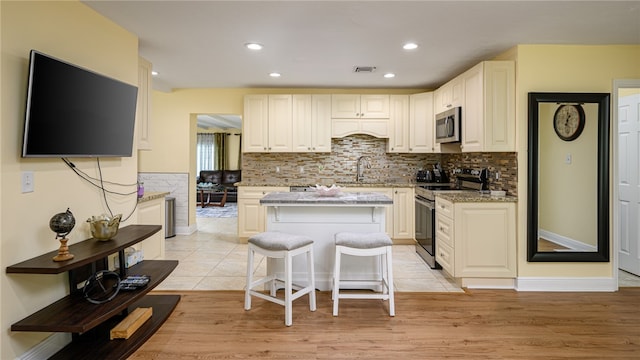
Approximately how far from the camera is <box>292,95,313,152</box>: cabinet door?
5332 millimetres

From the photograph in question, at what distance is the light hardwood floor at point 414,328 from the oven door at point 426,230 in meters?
0.84

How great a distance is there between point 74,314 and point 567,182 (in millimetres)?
4139

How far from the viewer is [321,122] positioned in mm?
5359

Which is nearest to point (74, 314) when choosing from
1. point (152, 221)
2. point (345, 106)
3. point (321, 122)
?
point (152, 221)

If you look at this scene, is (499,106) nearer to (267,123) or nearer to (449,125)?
(449,125)

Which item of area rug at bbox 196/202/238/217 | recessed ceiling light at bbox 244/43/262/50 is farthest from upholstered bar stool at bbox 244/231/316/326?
area rug at bbox 196/202/238/217

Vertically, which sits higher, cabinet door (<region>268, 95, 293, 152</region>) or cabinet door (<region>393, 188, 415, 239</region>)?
cabinet door (<region>268, 95, 293, 152</region>)

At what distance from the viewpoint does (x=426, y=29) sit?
307 centimetres

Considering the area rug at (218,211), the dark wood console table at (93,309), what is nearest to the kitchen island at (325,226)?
the dark wood console table at (93,309)

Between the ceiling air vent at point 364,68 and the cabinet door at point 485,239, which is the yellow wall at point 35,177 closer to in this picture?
the ceiling air vent at point 364,68

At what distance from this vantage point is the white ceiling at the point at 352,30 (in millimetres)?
2643

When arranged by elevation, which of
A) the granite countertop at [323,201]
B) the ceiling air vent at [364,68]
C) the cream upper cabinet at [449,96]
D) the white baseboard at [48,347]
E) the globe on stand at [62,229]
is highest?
the ceiling air vent at [364,68]

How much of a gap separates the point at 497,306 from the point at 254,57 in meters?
3.46

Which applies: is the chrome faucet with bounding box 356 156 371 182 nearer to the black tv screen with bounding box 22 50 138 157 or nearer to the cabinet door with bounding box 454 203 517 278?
the cabinet door with bounding box 454 203 517 278
